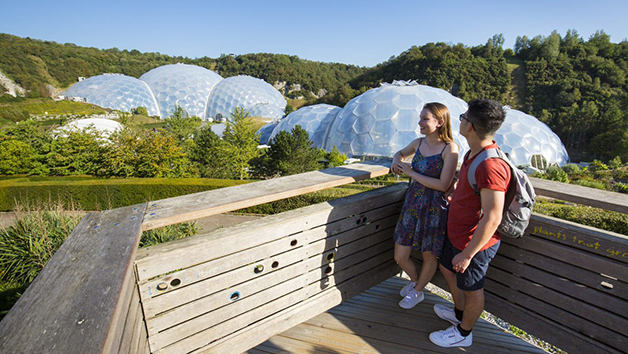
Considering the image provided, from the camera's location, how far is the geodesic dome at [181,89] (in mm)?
Result: 44875

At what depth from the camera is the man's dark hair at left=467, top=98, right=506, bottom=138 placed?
1.81 m

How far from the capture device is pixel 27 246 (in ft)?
16.8

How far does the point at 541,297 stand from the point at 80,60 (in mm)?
76552

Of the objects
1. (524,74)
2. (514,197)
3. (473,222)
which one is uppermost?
(524,74)

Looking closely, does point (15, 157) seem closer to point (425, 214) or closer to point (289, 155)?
point (289, 155)

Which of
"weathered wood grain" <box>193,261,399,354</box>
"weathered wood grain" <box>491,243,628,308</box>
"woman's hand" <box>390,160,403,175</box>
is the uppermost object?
"woman's hand" <box>390,160,403,175</box>

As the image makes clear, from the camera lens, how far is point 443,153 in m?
2.25

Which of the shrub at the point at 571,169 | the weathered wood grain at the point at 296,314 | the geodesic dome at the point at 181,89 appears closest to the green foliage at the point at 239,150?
the weathered wood grain at the point at 296,314

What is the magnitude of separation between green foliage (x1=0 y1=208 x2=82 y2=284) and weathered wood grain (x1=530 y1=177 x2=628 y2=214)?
22.1 ft

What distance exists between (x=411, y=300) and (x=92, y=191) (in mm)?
11566

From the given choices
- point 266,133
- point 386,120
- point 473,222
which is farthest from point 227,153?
point 266,133

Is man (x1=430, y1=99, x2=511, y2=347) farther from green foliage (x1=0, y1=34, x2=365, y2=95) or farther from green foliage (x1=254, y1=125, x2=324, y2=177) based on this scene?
green foliage (x1=0, y1=34, x2=365, y2=95)

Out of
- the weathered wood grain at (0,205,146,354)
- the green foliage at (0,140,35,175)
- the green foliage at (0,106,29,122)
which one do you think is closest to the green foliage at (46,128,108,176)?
the green foliage at (0,140,35,175)

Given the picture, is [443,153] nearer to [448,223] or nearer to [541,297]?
[448,223]
